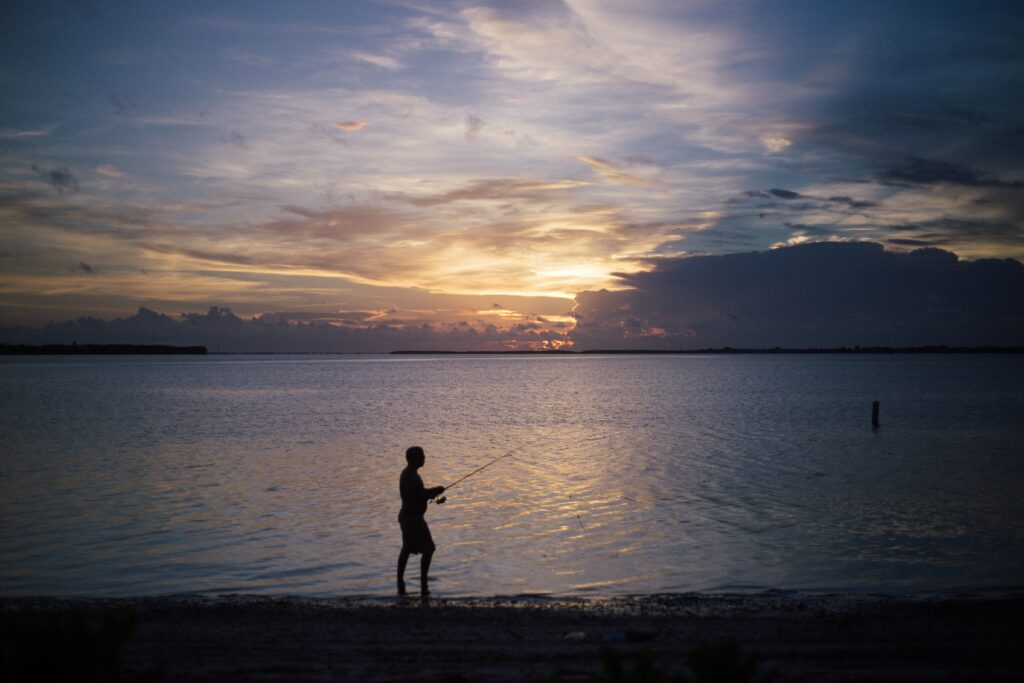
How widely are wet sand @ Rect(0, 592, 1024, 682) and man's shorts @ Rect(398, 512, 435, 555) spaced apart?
0.79m

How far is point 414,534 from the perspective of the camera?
1153cm

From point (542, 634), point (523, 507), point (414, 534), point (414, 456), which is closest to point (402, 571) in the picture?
point (414, 534)

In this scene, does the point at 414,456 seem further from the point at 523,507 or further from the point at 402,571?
the point at 523,507

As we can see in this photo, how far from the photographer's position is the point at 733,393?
2940 inches

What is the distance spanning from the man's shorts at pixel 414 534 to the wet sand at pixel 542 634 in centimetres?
79

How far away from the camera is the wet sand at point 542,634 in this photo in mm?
8000

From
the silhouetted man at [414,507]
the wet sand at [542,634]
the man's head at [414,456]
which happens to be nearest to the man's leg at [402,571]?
the silhouetted man at [414,507]

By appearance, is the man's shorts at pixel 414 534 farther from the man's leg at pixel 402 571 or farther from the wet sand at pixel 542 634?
the wet sand at pixel 542 634

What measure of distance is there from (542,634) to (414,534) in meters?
2.98

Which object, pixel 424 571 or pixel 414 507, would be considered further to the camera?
pixel 424 571

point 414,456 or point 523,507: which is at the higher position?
point 414,456

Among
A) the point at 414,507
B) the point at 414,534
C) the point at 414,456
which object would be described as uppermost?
the point at 414,456

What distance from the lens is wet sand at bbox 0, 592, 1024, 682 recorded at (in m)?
8.00

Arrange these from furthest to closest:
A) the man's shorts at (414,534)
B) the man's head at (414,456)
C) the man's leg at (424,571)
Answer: the man's leg at (424,571), the man's shorts at (414,534), the man's head at (414,456)
